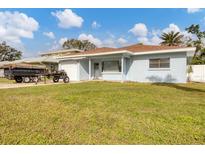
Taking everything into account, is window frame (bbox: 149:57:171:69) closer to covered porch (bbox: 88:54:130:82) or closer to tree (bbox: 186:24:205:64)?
covered porch (bbox: 88:54:130:82)

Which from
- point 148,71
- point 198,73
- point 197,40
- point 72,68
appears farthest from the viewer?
point 197,40

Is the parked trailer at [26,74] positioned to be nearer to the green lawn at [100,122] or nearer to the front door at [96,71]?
the front door at [96,71]

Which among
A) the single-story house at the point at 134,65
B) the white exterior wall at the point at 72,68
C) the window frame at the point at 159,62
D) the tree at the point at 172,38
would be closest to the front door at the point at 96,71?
the single-story house at the point at 134,65

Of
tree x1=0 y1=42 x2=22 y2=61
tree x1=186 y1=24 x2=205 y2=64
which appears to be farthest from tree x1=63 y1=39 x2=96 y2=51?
tree x1=186 y1=24 x2=205 y2=64

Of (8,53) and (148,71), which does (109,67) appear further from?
(8,53)

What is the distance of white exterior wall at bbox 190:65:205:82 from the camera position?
22.3 metres

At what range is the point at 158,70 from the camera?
18766mm

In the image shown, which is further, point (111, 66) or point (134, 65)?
point (111, 66)

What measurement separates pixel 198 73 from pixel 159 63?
6635mm

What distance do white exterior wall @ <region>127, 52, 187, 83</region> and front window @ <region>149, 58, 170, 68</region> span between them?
273 millimetres

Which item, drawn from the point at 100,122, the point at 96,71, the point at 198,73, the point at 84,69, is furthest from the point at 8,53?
the point at 100,122

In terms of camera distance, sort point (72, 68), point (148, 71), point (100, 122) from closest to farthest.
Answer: point (100, 122) → point (148, 71) → point (72, 68)

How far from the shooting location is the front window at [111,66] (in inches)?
815

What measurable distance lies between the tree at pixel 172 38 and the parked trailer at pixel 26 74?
3000 centimetres
